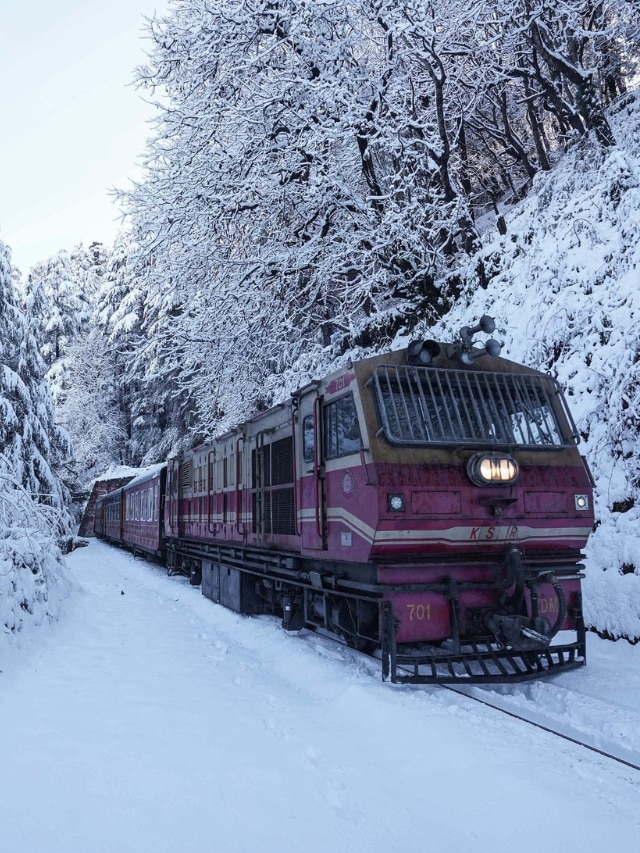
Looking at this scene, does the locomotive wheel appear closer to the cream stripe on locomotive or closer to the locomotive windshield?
the cream stripe on locomotive

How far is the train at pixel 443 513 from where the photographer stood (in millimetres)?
5578

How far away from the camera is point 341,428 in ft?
21.0

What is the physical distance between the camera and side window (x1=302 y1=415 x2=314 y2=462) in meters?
7.19

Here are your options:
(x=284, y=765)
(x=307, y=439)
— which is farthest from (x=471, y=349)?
(x=284, y=765)

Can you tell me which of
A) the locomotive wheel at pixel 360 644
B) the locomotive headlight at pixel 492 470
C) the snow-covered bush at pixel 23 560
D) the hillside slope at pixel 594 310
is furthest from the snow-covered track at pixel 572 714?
the snow-covered bush at pixel 23 560

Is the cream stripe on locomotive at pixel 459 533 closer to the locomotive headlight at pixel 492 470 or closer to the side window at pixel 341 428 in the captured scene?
the locomotive headlight at pixel 492 470

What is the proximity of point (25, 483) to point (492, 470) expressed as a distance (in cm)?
1422

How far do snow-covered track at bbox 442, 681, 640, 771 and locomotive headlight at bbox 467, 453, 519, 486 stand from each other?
5.90ft

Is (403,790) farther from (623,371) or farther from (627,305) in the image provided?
(627,305)

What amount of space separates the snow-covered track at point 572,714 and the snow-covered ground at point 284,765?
19 cm

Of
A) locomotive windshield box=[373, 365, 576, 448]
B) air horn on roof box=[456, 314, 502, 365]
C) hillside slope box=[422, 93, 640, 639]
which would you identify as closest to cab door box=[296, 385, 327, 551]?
locomotive windshield box=[373, 365, 576, 448]

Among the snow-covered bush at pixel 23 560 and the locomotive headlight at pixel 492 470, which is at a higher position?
the locomotive headlight at pixel 492 470

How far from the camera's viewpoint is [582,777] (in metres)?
3.84

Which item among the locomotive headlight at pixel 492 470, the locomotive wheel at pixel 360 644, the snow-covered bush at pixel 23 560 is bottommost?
the locomotive wheel at pixel 360 644
